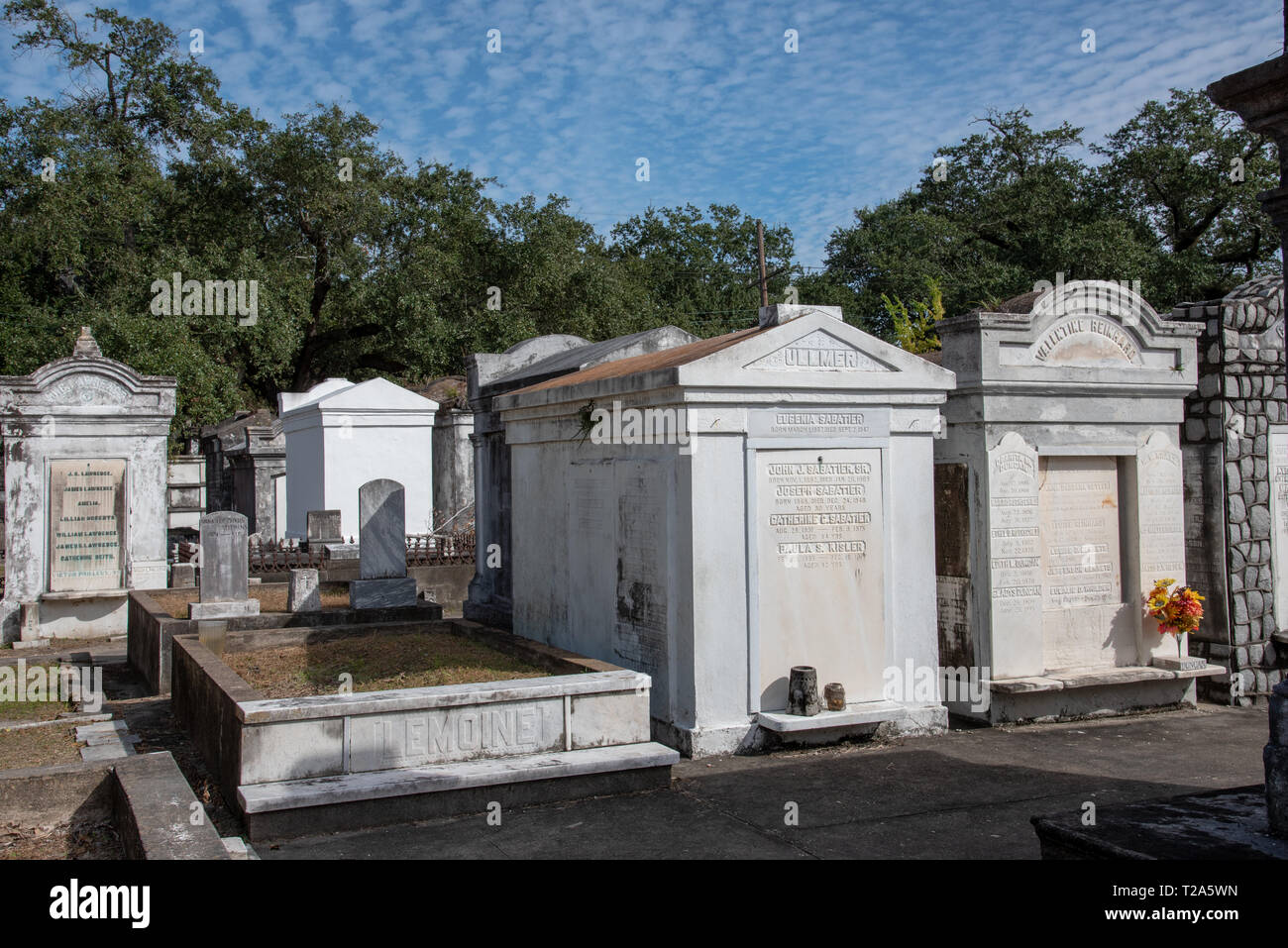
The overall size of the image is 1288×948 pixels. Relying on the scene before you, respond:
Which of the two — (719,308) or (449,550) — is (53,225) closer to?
(449,550)

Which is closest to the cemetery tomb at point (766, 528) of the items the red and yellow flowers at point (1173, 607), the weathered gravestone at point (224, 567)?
the red and yellow flowers at point (1173, 607)

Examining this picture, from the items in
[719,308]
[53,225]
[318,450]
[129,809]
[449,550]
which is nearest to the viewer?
[129,809]

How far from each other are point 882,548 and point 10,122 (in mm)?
28040

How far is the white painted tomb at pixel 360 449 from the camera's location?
734 inches

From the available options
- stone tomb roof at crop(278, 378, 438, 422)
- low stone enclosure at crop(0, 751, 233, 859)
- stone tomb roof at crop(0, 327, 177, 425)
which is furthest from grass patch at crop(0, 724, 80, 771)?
stone tomb roof at crop(278, 378, 438, 422)

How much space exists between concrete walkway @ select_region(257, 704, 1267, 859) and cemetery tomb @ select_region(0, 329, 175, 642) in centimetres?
999

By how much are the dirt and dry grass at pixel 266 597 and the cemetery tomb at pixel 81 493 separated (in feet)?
4.23

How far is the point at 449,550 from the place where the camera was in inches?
661

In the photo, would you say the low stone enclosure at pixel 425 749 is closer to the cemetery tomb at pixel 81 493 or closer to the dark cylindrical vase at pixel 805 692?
the dark cylindrical vase at pixel 805 692

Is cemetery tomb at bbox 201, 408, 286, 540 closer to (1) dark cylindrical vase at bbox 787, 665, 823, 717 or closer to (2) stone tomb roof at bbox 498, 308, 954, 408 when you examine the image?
(2) stone tomb roof at bbox 498, 308, 954, 408

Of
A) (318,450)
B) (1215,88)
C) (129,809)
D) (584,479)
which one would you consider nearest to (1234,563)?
(584,479)

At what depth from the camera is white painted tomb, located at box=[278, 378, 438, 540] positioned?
1864 cm

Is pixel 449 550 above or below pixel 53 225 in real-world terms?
below

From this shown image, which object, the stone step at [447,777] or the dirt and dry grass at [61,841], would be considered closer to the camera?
the dirt and dry grass at [61,841]
